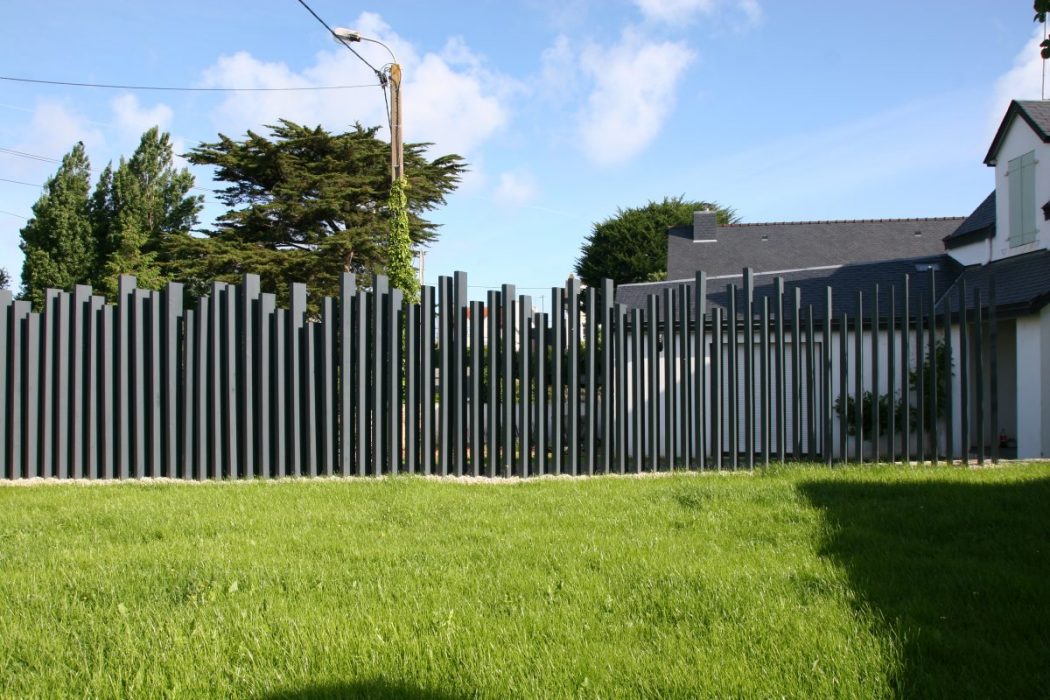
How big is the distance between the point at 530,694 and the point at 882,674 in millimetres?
1335

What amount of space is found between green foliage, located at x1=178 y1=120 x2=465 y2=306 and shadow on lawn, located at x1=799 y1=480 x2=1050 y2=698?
2312 cm

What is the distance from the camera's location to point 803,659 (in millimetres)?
3285

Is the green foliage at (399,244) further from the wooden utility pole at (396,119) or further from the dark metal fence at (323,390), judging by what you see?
the dark metal fence at (323,390)

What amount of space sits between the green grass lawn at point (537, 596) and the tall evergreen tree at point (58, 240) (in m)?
30.8

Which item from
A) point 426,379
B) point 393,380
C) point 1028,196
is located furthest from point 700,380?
point 1028,196

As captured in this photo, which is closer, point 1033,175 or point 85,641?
point 85,641

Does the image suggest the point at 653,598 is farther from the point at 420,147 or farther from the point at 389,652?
the point at 420,147

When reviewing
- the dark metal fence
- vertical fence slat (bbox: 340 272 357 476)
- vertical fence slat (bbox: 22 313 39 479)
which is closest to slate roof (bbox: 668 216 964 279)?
the dark metal fence

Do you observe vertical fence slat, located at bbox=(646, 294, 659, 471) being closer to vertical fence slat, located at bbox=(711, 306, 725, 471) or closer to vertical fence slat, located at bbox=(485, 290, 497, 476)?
vertical fence slat, located at bbox=(711, 306, 725, 471)

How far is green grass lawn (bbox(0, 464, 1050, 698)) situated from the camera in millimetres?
3195

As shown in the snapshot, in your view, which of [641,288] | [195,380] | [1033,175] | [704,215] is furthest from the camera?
[704,215]

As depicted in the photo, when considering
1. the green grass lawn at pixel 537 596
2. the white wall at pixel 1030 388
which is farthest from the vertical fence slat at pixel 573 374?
the white wall at pixel 1030 388

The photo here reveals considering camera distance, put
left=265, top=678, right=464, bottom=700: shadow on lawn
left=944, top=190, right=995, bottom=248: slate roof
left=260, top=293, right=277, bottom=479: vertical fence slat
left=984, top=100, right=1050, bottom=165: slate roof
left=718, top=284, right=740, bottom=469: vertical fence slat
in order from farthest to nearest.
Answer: left=944, top=190, right=995, bottom=248: slate roof, left=984, top=100, right=1050, bottom=165: slate roof, left=718, top=284, right=740, bottom=469: vertical fence slat, left=260, top=293, right=277, bottom=479: vertical fence slat, left=265, top=678, right=464, bottom=700: shadow on lawn

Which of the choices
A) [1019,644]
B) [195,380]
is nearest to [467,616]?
[1019,644]
